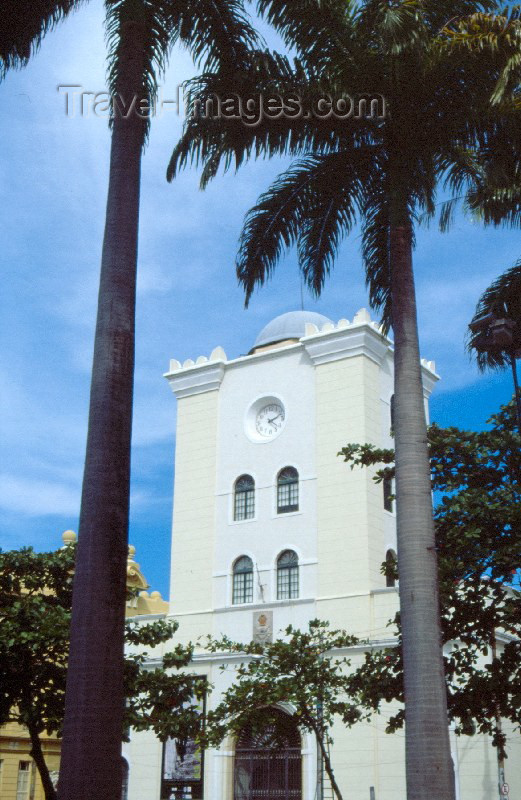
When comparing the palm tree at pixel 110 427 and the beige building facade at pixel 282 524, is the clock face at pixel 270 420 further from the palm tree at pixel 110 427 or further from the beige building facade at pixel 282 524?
the palm tree at pixel 110 427

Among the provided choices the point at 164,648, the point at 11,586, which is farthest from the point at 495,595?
the point at 164,648

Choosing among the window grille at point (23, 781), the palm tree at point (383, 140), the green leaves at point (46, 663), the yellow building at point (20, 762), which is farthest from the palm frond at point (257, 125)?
the window grille at point (23, 781)

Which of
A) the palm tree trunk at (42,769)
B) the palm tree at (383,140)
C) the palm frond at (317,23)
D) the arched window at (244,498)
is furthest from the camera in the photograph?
the arched window at (244,498)

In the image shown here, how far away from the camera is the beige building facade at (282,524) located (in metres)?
31.2

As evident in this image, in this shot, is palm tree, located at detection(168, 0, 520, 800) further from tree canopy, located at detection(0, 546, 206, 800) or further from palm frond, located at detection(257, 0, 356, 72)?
tree canopy, located at detection(0, 546, 206, 800)

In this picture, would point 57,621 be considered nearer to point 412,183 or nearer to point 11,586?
point 11,586

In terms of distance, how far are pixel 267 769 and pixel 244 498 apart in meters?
9.69

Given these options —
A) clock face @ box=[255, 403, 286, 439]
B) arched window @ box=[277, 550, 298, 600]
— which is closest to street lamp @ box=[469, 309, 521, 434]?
arched window @ box=[277, 550, 298, 600]

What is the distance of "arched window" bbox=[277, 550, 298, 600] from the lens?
110ft

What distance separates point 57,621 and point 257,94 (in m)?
11.2

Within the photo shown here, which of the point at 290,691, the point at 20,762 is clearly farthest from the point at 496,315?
the point at 20,762

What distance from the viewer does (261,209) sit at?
49.5ft

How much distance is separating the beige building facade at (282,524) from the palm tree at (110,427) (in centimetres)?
2230

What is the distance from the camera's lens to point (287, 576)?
111 ft
